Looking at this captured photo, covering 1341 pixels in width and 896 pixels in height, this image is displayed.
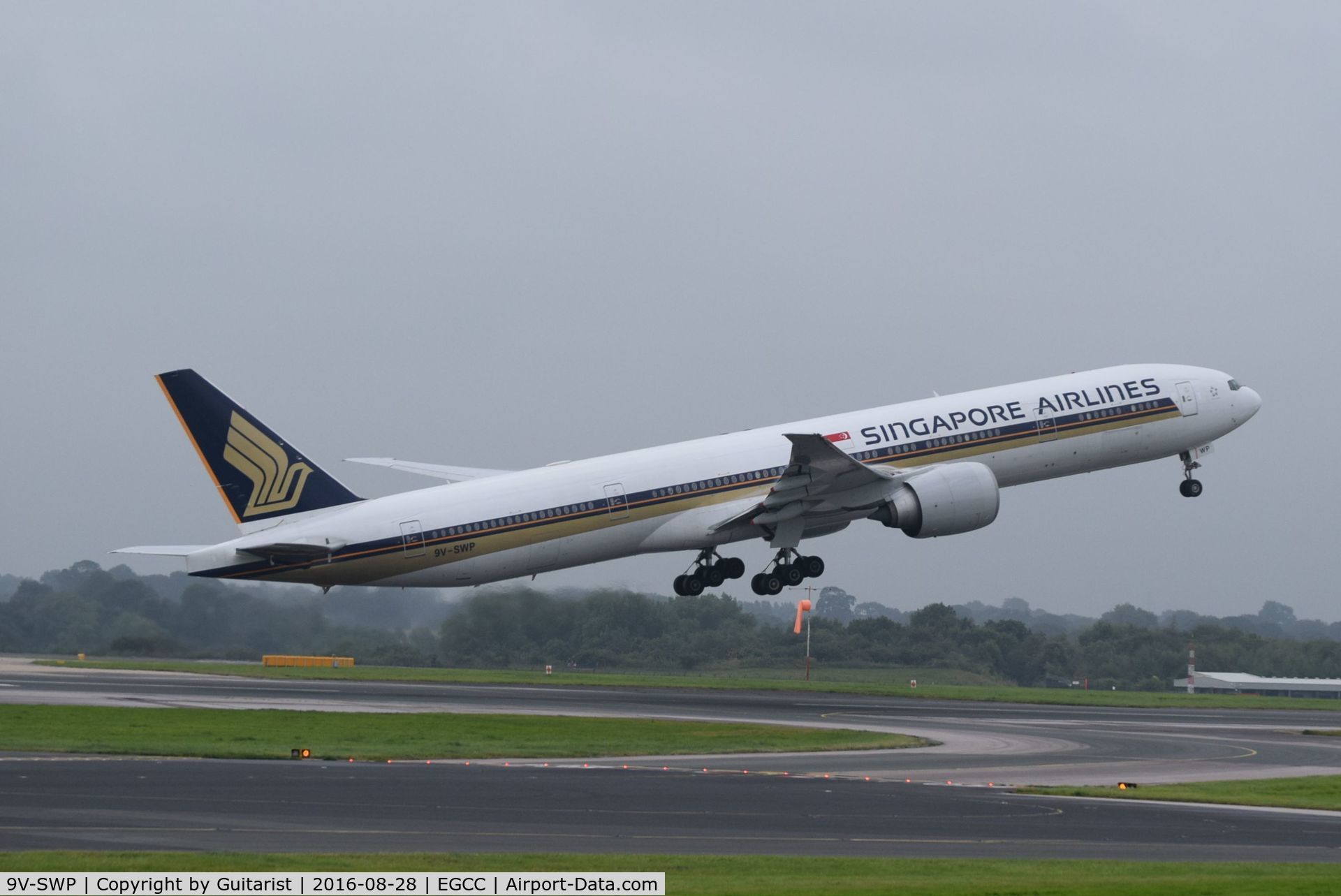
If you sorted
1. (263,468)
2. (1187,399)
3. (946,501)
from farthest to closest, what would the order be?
1. (1187,399)
2. (946,501)
3. (263,468)

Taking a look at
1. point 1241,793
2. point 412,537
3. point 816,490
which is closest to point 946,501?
point 816,490

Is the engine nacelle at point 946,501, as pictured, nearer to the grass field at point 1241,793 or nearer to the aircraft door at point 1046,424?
the aircraft door at point 1046,424

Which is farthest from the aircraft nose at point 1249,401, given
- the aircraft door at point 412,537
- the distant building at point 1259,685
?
the distant building at point 1259,685

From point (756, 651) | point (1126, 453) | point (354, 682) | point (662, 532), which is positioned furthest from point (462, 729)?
point (756, 651)

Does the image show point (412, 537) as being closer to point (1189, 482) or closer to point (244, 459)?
point (244, 459)

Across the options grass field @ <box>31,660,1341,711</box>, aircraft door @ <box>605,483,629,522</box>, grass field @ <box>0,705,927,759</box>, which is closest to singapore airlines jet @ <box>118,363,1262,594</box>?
aircraft door @ <box>605,483,629,522</box>

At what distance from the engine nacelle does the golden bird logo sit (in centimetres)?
1934

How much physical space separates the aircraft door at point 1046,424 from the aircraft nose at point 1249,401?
901 centimetres

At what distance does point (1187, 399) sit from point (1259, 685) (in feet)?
161

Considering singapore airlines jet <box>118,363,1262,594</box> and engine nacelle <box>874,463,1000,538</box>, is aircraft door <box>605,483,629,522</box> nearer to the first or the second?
singapore airlines jet <box>118,363,1262,594</box>

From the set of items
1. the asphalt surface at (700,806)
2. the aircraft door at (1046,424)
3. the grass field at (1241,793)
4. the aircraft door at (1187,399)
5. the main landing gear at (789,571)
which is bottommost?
the grass field at (1241,793)

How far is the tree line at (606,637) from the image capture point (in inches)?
2837

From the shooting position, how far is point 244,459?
158 feet

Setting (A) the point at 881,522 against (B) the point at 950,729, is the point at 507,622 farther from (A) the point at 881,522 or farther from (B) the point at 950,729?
(B) the point at 950,729
